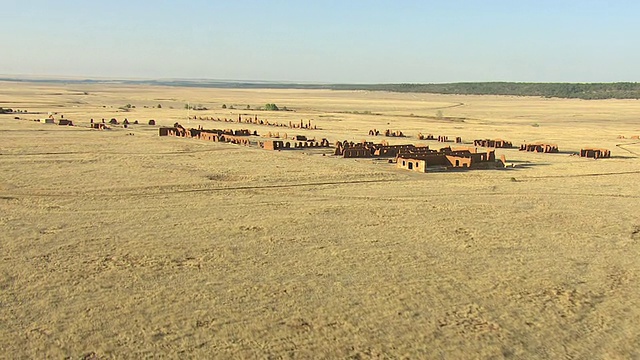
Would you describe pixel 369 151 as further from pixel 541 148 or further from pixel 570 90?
pixel 570 90

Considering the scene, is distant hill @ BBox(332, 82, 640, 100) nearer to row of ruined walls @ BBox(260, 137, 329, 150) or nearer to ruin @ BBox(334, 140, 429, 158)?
row of ruined walls @ BBox(260, 137, 329, 150)

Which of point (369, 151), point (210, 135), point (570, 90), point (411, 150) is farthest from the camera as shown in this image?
point (570, 90)

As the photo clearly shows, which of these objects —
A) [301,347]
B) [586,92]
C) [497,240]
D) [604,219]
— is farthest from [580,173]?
[586,92]

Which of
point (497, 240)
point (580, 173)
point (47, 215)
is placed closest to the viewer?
point (497, 240)

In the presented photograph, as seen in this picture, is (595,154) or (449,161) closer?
(449,161)

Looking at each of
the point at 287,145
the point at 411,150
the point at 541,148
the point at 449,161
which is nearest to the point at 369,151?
the point at 411,150

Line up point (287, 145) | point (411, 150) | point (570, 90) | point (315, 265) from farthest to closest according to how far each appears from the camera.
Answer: point (570, 90) < point (287, 145) < point (411, 150) < point (315, 265)

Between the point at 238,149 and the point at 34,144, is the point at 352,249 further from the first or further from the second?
the point at 34,144

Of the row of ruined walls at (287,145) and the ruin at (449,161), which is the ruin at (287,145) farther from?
the ruin at (449,161)
